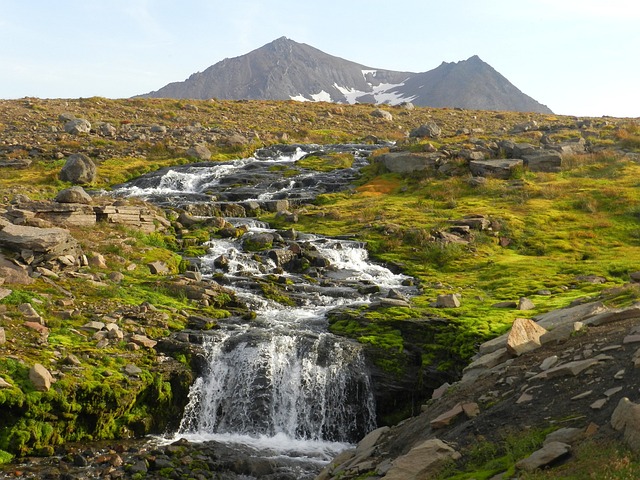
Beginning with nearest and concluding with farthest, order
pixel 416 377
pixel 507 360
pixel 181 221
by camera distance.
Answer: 1. pixel 507 360
2. pixel 416 377
3. pixel 181 221

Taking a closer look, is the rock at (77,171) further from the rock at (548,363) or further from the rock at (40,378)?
the rock at (548,363)

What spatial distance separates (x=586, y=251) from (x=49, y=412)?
65.5 feet

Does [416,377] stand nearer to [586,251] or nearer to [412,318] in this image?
[412,318]

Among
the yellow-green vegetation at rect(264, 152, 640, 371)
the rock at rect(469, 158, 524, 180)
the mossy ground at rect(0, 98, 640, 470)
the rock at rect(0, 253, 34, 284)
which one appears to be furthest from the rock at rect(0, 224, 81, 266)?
the rock at rect(469, 158, 524, 180)

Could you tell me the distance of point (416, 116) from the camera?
6919 cm

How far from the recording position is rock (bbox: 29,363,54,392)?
12.1 meters

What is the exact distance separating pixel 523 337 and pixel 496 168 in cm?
2467

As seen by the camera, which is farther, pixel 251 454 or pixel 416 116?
pixel 416 116

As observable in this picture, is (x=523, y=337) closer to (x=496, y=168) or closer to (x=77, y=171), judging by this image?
(x=496, y=168)

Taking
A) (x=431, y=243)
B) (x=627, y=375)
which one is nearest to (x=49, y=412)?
(x=627, y=375)

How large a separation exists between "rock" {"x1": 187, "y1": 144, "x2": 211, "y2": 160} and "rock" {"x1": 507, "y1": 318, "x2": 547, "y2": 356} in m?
33.9

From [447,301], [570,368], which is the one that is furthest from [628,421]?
[447,301]

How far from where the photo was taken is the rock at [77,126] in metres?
46.4

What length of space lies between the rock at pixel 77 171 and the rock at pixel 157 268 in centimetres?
1672
